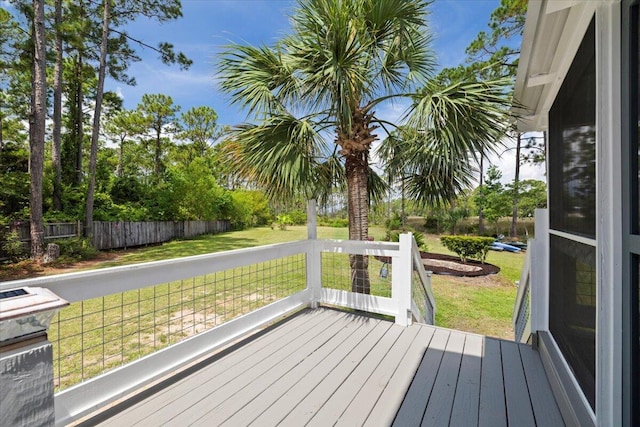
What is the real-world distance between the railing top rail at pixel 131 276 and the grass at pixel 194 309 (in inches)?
4.8

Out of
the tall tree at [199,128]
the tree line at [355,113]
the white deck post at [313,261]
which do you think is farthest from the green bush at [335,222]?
the white deck post at [313,261]

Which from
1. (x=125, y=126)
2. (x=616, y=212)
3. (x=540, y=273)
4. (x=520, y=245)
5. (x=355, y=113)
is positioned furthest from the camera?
(x=125, y=126)

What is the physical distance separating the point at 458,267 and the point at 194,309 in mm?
8289

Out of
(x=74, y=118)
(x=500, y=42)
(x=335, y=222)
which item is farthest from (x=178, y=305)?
(x=335, y=222)

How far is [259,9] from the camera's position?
21.4 feet

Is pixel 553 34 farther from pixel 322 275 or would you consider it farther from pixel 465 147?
pixel 322 275

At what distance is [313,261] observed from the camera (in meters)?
3.74

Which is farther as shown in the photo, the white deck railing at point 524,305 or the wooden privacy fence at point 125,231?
the wooden privacy fence at point 125,231

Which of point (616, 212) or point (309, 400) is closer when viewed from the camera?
point (616, 212)

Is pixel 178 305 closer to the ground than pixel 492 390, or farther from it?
farther from it

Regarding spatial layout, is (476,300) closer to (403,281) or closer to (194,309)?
(403,281)

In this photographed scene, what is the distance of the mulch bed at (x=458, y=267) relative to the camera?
8.66m

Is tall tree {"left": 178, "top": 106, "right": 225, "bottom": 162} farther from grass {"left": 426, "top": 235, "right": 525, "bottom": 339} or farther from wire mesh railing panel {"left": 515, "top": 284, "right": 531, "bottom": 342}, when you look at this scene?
wire mesh railing panel {"left": 515, "top": 284, "right": 531, "bottom": 342}

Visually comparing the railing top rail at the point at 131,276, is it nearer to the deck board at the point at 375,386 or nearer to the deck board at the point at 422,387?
the deck board at the point at 375,386
